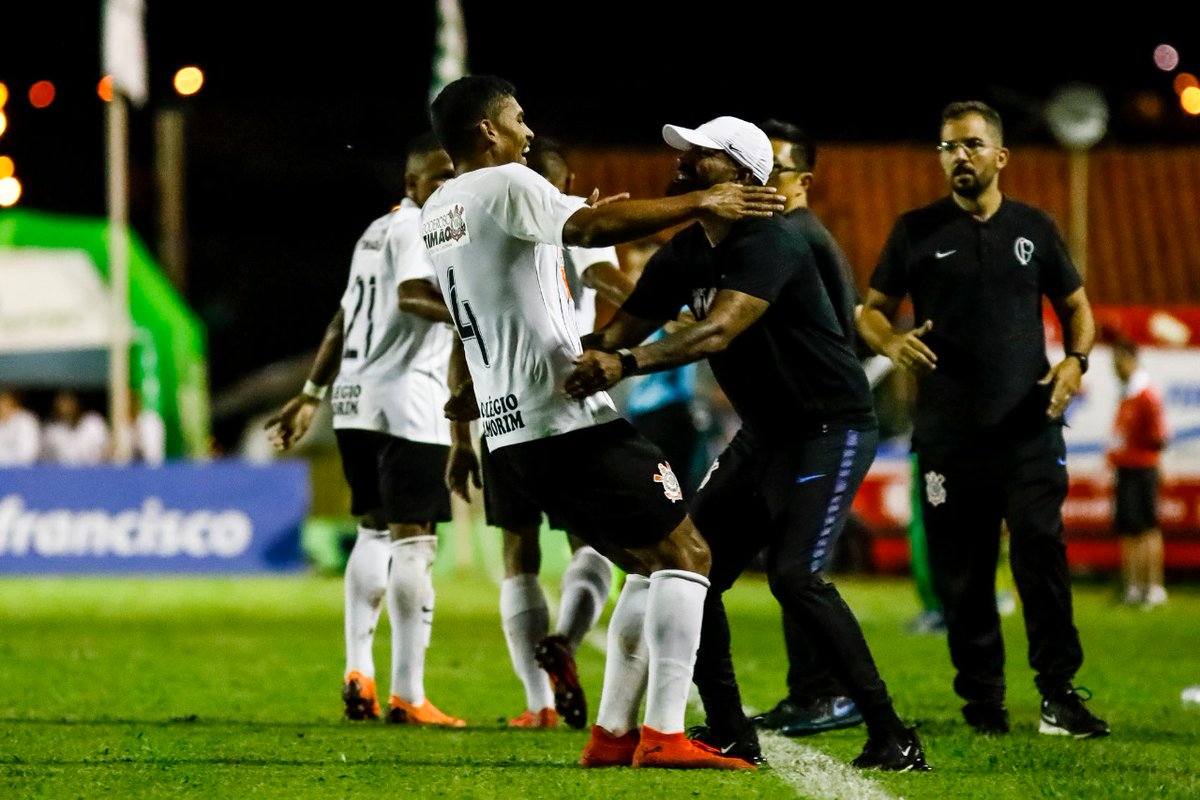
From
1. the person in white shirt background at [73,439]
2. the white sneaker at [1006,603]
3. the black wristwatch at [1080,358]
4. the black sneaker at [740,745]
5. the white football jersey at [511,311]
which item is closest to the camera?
the white football jersey at [511,311]

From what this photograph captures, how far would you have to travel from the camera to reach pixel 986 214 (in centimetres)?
816

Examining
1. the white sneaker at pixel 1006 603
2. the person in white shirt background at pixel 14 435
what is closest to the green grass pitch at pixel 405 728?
the white sneaker at pixel 1006 603

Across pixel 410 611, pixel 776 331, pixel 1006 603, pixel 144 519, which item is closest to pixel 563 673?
pixel 410 611

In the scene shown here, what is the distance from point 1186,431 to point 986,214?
13004 millimetres

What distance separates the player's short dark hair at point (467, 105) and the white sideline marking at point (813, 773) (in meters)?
2.40

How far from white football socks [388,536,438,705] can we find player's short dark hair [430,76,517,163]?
2534 mm

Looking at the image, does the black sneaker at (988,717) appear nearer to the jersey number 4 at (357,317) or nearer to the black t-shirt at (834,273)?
the black t-shirt at (834,273)

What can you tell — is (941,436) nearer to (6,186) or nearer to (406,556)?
(406,556)

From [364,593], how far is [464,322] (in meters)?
2.45

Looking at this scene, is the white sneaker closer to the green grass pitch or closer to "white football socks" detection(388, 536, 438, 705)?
the green grass pitch

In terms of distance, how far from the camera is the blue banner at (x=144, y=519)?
20.3m

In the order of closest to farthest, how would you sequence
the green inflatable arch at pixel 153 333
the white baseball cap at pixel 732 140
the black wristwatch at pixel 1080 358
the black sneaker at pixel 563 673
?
the white baseball cap at pixel 732 140 → the black sneaker at pixel 563 673 → the black wristwatch at pixel 1080 358 → the green inflatable arch at pixel 153 333

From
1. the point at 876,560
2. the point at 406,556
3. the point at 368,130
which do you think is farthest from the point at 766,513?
the point at 368,130

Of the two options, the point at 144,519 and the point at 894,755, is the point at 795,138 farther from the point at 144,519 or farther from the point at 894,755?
the point at 144,519
